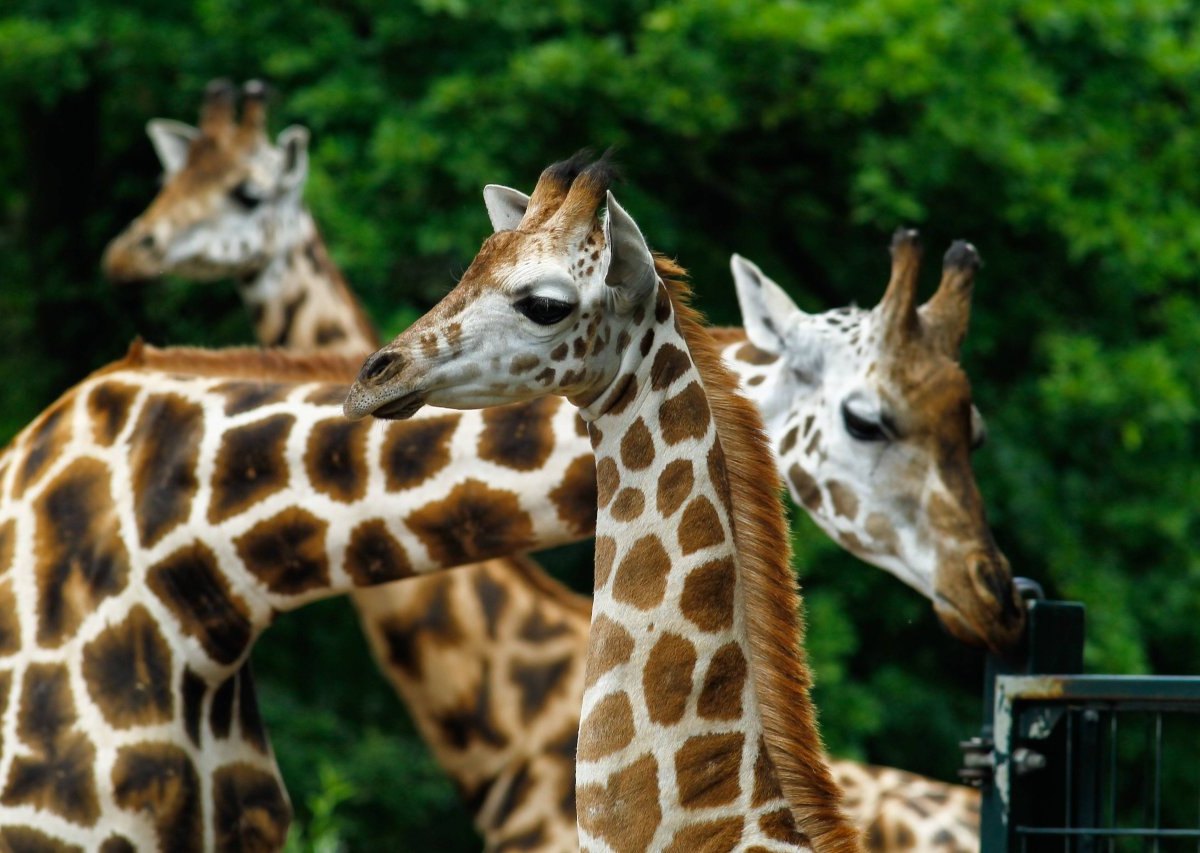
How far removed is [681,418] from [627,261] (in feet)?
0.99

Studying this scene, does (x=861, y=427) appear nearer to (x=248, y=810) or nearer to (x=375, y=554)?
(x=375, y=554)

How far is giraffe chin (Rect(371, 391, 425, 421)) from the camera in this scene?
3.06 meters

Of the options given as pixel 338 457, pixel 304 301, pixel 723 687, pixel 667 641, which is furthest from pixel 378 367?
pixel 304 301

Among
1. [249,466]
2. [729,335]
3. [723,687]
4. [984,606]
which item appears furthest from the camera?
[729,335]

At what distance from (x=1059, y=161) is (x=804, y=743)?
5.87 meters

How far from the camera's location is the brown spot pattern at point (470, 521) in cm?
426

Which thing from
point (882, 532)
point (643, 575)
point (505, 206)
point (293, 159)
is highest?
point (293, 159)

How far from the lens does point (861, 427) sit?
4.81m

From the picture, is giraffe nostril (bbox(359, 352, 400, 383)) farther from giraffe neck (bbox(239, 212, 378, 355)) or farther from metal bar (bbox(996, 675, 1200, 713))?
giraffe neck (bbox(239, 212, 378, 355))

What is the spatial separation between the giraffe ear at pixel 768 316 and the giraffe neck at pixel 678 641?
5.87 feet

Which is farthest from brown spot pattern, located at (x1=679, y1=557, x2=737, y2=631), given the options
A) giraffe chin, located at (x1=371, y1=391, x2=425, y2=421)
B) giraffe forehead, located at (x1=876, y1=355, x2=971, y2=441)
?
giraffe forehead, located at (x1=876, y1=355, x2=971, y2=441)

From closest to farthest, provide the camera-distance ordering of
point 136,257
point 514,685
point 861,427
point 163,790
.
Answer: point 163,790, point 861,427, point 514,685, point 136,257

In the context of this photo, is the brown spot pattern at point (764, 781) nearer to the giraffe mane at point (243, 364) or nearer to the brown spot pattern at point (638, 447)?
the brown spot pattern at point (638, 447)

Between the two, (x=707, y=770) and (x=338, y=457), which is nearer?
(x=707, y=770)
